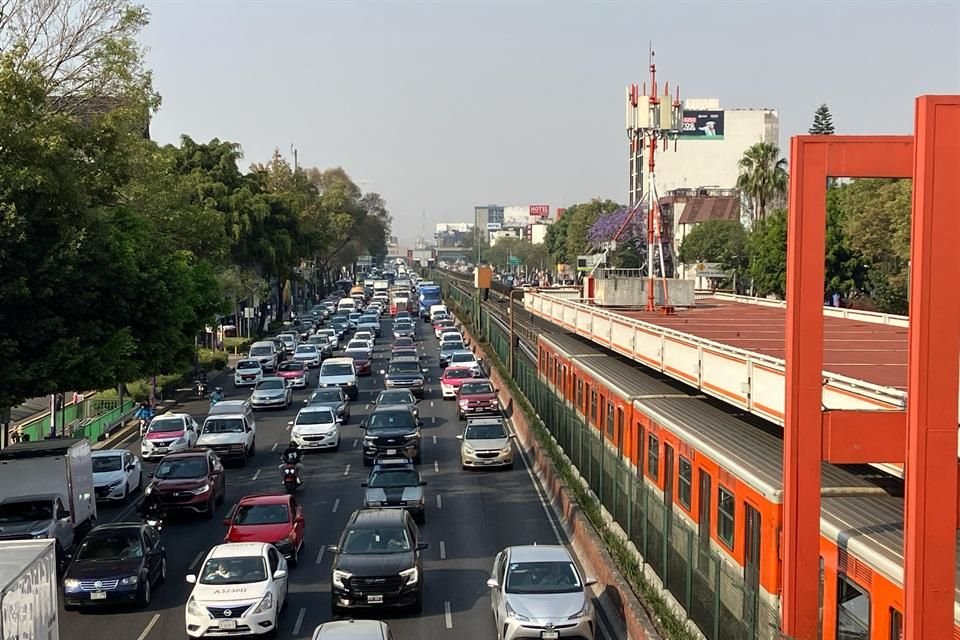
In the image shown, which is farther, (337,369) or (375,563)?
(337,369)

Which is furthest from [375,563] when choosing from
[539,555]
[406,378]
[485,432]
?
[406,378]

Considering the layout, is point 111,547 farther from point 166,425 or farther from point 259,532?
point 166,425

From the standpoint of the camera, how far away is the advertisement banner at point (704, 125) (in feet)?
465

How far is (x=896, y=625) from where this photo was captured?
993 cm

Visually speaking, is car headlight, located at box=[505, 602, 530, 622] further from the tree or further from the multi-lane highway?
the tree

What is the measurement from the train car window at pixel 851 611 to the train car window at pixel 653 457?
8.28 m

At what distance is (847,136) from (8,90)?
52.6ft

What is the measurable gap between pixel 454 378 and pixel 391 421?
46.1 ft

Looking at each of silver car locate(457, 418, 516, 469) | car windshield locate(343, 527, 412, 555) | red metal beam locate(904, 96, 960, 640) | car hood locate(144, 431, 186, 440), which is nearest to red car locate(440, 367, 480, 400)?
car hood locate(144, 431, 186, 440)

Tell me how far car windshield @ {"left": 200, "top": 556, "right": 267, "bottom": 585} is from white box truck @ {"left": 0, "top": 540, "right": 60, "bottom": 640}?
4298 millimetres

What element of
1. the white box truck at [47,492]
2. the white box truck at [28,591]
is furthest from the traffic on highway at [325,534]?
the white box truck at [28,591]

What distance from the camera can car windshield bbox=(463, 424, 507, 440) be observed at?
104 feet

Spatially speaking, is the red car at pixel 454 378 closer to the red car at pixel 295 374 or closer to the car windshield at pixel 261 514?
the red car at pixel 295 374

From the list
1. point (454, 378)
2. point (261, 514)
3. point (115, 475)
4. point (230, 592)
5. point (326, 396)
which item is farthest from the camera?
point (454, 378)
